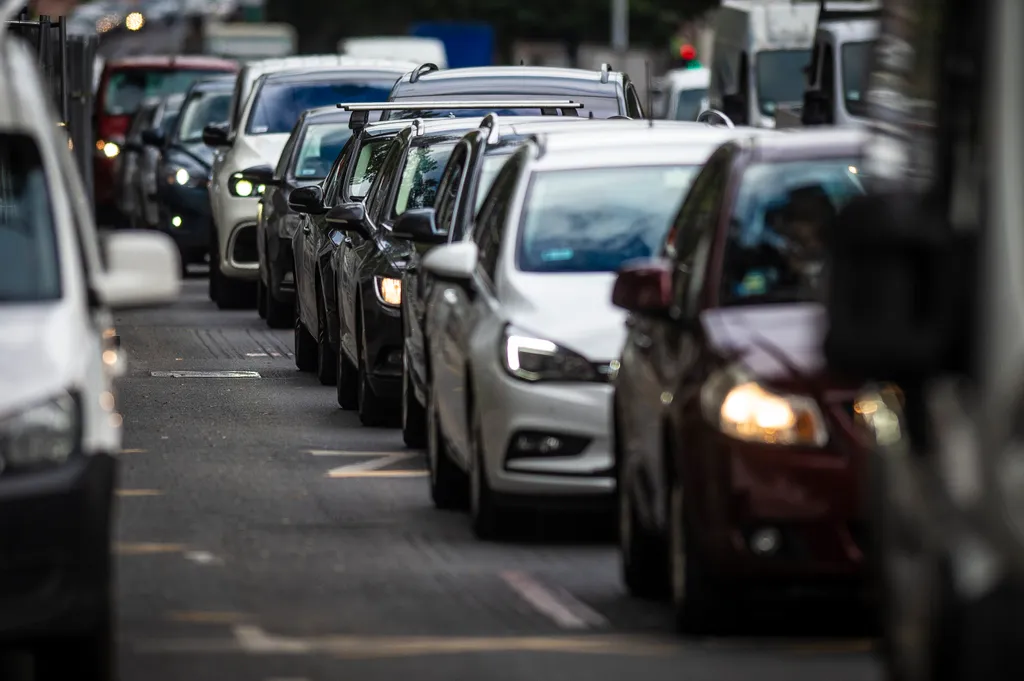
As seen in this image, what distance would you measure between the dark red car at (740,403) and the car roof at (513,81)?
9.99 m

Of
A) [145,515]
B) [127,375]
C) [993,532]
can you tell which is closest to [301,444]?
[145,515]

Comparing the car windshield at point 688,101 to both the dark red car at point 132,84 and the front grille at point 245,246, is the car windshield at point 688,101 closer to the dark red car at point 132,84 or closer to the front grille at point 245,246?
the dark red car at point 132,84

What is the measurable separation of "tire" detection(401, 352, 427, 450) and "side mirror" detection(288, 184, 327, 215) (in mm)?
3511

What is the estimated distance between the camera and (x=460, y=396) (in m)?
11.9

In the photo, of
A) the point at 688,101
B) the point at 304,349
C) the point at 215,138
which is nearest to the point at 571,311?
the point at 304,349

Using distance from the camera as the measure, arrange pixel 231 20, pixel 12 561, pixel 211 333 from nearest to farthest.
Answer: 1. pixel 12 561
2. pixel 211 333
3. pixel 231 20

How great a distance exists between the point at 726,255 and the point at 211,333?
13.6m

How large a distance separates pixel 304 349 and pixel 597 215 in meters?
7.72

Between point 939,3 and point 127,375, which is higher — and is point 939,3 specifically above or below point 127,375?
above

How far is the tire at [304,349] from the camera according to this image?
63.9 ft

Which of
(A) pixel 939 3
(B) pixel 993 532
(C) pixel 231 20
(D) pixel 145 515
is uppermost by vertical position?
(A) pixel 939 3

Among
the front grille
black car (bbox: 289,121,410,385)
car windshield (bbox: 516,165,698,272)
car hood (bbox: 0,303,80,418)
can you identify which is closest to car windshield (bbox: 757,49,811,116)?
the front grille

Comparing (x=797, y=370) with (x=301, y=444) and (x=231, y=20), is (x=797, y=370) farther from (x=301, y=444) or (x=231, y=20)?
(x=231, y=20)

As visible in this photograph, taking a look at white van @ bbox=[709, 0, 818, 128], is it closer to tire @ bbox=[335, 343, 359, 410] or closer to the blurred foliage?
tire @ bbox=[335, 343, 359, 410]
